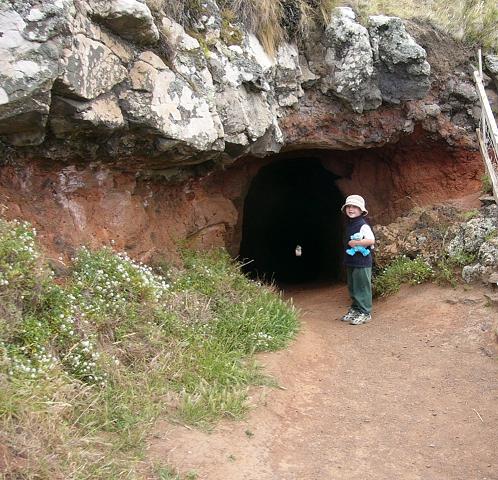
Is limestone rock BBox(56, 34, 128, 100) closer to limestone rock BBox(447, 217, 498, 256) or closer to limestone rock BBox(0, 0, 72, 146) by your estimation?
limestone rock BBox(0, 0, 72, 146)

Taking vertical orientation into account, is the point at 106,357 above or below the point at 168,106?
below

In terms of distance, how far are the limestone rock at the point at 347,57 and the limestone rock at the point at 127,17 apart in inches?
106

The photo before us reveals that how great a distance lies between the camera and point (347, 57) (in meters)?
6.89

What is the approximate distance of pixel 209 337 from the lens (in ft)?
16.1

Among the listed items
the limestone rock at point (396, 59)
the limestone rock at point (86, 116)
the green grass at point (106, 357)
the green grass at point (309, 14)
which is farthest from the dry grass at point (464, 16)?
the green grass at point (106, 357)

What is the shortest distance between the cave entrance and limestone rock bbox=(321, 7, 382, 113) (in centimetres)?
250

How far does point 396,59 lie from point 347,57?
62 cm

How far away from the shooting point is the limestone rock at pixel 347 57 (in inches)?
269

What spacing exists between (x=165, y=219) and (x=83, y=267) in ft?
5.75

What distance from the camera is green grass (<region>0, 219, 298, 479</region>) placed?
126 inches

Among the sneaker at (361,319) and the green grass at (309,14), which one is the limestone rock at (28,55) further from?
the sneaker at (361,319)

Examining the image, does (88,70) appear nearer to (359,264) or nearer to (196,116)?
(196,116)

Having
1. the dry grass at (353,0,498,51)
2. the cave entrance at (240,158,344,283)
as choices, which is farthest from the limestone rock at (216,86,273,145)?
the cave entrance at (240,158,344,283)

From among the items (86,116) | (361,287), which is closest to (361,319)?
(361,287)
